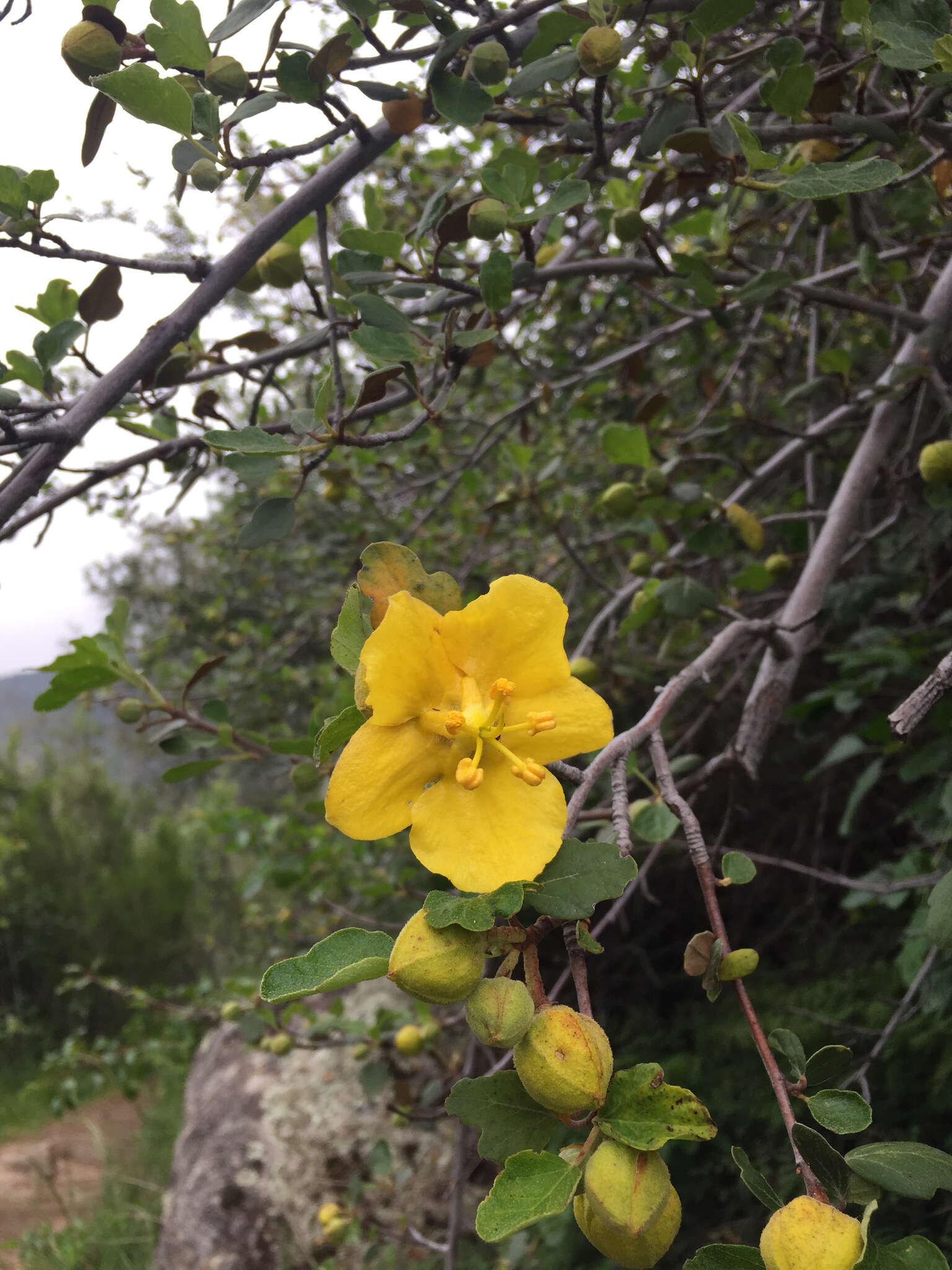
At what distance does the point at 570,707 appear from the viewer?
79cm

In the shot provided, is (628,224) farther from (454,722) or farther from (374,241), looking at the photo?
(454,722)

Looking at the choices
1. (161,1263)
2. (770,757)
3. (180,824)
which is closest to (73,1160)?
(161,1263)

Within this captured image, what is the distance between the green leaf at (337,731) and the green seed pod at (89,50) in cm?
87

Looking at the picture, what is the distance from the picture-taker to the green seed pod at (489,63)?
1.08 m

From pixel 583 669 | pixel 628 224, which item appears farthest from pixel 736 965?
pixel 628 224

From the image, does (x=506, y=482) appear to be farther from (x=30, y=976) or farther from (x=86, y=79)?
(x=30, y=976)

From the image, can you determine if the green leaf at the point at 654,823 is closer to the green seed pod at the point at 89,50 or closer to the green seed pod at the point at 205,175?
the green seed pod at the point at 205,175

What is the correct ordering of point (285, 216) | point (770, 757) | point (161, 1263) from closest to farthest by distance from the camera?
point (285, 216) < point (770, 757) < point (161, 1263)

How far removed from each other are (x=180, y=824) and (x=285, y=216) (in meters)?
10.3

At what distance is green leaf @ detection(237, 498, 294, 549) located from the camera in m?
1.25

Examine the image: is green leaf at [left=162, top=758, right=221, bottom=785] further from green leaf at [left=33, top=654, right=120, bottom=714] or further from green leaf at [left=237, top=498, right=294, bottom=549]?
green leaf at [left=237, top=498, right=294, bottom=549]

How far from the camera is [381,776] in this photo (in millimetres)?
724

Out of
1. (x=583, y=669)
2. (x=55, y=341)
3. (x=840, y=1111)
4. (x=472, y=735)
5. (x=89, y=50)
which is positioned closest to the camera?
(x=840, y=1111)

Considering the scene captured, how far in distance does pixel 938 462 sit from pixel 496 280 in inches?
35.3
